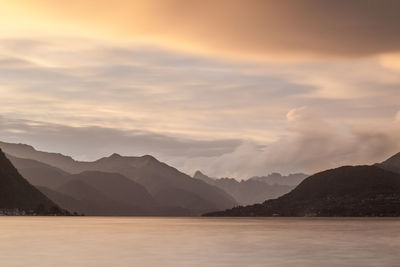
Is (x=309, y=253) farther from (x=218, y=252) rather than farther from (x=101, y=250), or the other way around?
(x=101, y=250)

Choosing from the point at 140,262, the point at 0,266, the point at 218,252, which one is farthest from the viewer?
the point at 218,252

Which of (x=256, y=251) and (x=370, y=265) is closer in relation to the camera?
(x=370, y=265)

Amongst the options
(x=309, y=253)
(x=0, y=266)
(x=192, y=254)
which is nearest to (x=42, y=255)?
(x=0, y=266)

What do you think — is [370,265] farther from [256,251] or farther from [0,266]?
[0,266]

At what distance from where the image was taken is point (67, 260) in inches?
4048

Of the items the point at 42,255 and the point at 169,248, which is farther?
the point at 169,248

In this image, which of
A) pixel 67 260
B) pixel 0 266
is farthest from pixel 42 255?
pixel 0 266

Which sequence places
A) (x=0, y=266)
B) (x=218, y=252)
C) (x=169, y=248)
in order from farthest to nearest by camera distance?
(x=169, y=248), (x=218, y=252), (x=0, y=266)

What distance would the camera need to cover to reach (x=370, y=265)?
94.4 m

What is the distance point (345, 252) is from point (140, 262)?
43.6 meters

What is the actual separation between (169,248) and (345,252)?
38973mm

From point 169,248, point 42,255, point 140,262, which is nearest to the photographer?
point 140,262

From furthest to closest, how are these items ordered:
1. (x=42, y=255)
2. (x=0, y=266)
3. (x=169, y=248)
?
(x=169, y=248)
(x=42, y=255)
(x=0, y=266)

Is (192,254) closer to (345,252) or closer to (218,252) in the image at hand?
(218,252)
